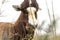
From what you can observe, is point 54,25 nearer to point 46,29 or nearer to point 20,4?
point 46,29

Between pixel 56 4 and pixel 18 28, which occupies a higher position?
pixel 56 4

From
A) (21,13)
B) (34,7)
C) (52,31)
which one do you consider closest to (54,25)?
(52,31)

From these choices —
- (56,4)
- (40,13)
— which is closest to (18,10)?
Answer: (40,13)

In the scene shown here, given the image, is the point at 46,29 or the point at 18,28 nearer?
the point at 46,29

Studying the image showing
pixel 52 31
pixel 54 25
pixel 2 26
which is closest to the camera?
pixel 54 25

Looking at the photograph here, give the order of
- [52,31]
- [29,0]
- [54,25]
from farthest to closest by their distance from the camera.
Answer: [29,0], [52,31], [54,25]

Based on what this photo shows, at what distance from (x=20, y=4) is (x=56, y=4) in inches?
22.8

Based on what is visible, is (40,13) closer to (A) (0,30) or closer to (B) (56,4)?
(B) (56,4)

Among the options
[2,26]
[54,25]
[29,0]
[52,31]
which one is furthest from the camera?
[2,26]

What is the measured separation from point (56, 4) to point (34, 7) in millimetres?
394

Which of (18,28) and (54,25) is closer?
(54,25)

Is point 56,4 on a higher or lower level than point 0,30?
higher

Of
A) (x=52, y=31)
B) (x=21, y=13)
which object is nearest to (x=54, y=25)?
(x=52, y=31)

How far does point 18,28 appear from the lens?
392 cm
